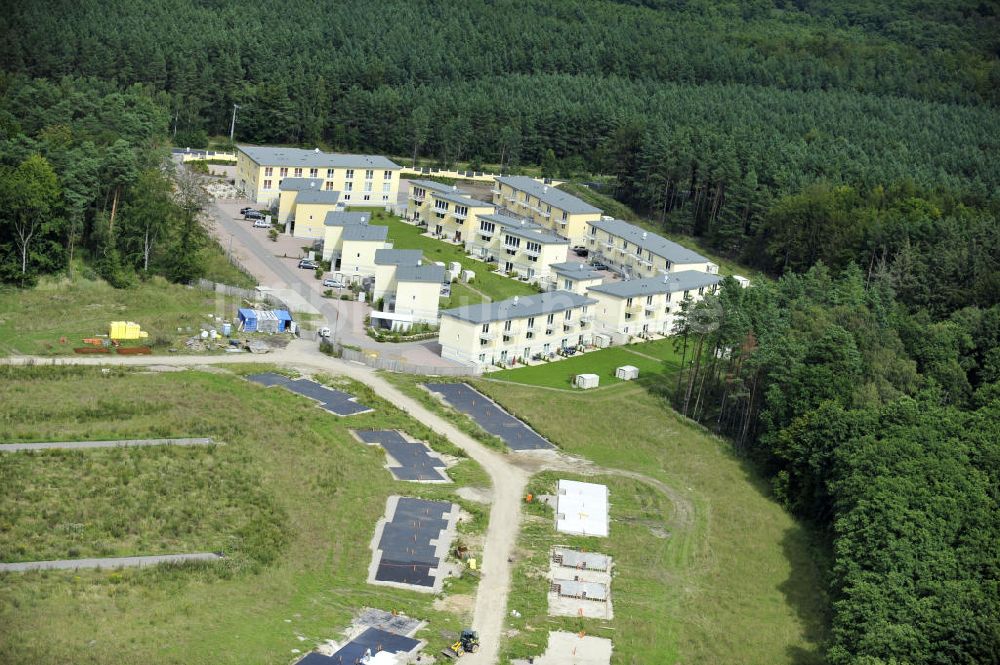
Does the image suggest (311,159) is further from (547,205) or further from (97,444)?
(97,444)

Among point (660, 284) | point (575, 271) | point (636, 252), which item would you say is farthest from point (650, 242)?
point (575, 271)

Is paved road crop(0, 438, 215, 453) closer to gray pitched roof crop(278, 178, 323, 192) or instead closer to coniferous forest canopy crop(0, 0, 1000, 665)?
coniferous forest canopy crop(0, 0, 1000, 665)

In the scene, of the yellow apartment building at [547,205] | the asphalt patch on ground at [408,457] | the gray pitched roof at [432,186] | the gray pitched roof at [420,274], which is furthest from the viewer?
the gray pitched roof at [432,186]

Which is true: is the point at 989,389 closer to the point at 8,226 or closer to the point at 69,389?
the point at 69,389

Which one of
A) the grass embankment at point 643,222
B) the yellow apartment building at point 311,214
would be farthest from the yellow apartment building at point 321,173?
the grass embankment at point 643,222

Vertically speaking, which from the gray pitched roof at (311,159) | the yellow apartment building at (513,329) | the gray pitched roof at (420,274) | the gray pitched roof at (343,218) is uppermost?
the gray pitched roof at (311,159)

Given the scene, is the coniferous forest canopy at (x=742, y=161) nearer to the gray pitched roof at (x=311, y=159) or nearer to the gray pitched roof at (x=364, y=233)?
the gray pitched roof at (x=311, y=159)
